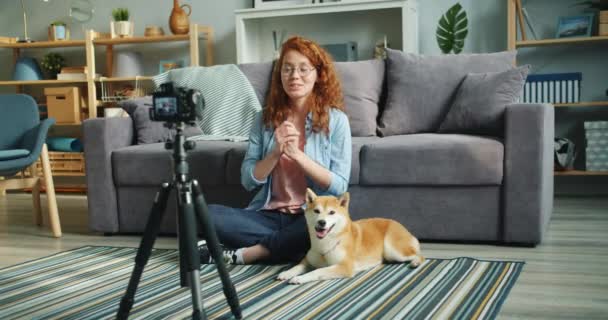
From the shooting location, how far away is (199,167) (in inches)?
118

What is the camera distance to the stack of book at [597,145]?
12.8ft

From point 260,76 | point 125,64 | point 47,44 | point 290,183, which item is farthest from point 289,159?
point 47,44

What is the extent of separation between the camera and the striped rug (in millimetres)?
1864

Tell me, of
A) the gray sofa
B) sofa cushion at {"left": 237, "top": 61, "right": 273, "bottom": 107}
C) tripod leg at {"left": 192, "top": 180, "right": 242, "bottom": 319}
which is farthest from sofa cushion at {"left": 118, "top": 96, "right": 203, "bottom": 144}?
tripod leg at {"left": 192, "top": 180, "right": 242, "bottom": 319}

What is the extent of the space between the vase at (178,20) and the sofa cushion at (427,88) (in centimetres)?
207

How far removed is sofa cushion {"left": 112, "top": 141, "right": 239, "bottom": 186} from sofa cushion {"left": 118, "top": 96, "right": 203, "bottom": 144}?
5.6 inches

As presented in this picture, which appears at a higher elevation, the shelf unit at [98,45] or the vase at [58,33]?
the vase at [58,33]

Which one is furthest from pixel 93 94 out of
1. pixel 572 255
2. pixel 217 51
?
pixel 572 255

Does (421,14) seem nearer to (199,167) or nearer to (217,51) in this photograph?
(217,51)

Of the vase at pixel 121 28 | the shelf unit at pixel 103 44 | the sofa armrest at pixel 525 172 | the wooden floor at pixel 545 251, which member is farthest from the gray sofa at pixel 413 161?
the vase at pixel 121 28

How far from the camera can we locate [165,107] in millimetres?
1523

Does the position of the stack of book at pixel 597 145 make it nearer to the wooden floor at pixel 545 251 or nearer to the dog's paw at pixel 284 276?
the wooden floor at pixel 545 251

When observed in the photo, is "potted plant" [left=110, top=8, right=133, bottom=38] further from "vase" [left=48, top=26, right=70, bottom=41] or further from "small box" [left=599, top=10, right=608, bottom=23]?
"small box" [left=599, top=10, right=608, bottom=23]

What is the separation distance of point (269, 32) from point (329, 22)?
462 mm
